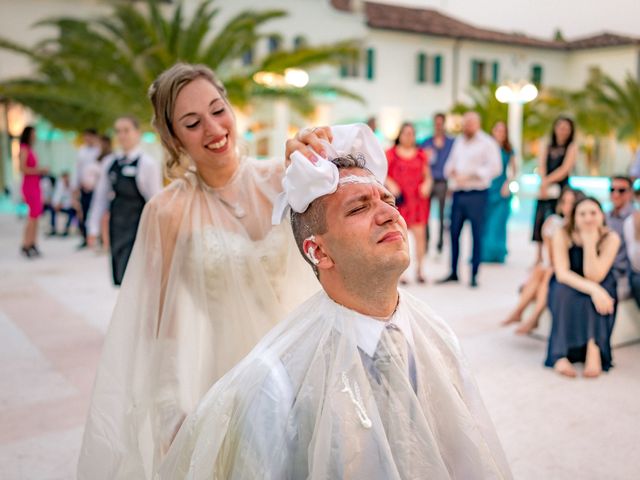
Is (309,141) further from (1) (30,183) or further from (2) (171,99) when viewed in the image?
(1) (30,183)

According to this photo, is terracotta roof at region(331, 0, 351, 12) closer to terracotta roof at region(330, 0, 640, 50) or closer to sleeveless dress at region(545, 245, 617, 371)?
terracotta roof at region(330, 0, 640, 50)

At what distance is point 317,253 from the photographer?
171 cm

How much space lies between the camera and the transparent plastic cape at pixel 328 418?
59.4 inches

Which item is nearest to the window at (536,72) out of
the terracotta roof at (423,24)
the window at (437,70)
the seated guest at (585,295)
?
the terracotta roof at (423,24)

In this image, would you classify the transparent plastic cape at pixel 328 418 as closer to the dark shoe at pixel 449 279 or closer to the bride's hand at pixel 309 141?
the bride's hand at pixel 309 141

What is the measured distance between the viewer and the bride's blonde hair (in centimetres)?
220

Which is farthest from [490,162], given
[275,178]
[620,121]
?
[620,121]

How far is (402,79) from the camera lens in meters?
26.9

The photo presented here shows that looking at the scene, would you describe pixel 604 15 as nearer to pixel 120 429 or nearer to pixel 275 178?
pixel 275 178

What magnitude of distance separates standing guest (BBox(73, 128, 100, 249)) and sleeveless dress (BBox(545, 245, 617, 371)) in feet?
24.2

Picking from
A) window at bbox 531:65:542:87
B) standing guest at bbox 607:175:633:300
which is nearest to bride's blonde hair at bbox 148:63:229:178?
standing guest at bbox 607:175:633:300

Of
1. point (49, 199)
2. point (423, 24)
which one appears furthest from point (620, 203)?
point (423, 24)

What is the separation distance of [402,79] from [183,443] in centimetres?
2652

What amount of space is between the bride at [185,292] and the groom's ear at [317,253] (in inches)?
19.3
